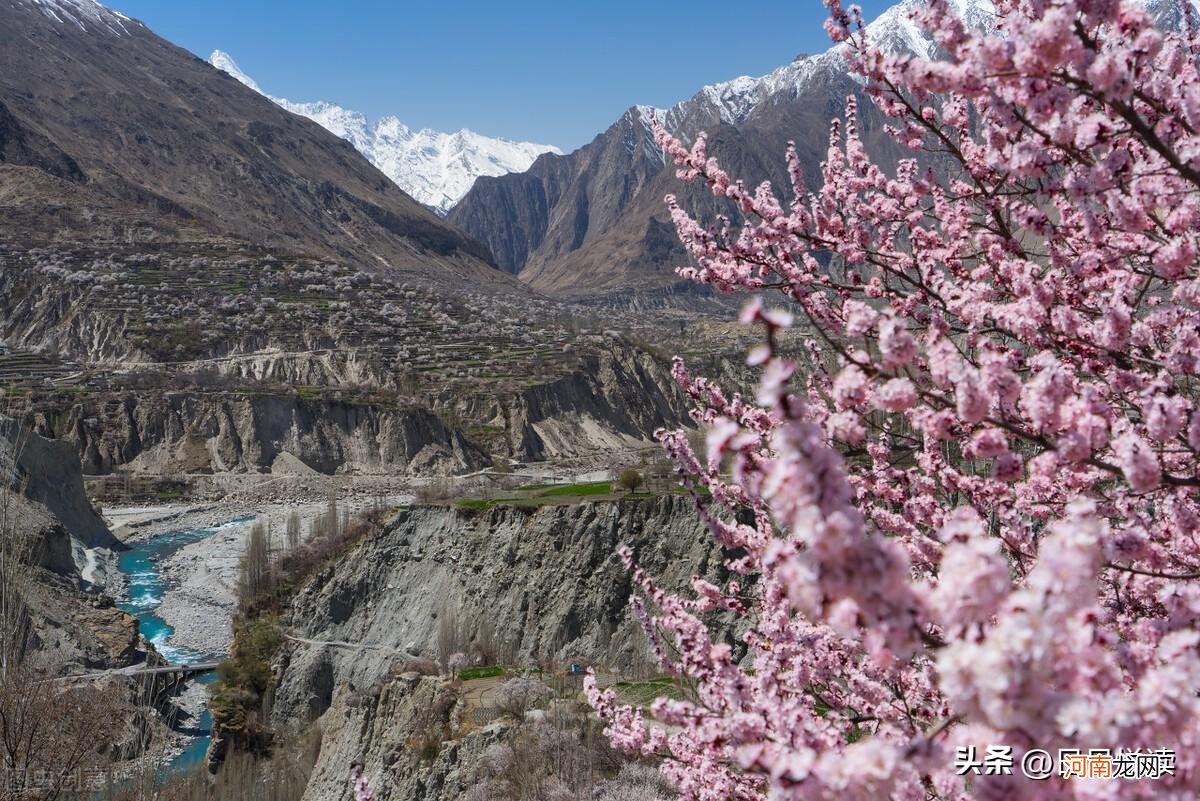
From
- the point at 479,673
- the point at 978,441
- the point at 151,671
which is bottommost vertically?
the point at 151,671

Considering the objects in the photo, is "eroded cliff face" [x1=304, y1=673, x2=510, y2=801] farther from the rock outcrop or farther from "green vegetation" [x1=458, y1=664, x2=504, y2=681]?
the rock outcrop

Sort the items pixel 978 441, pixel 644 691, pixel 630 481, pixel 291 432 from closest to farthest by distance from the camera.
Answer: pixel 978 441 → pixel 644 691 → pixel 630 481 → pixel 291 432

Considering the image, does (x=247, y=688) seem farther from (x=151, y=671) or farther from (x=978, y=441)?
(x=978, y=441)

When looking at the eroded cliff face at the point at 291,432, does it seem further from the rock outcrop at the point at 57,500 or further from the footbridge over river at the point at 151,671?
the footbridge over river at the point at 151,671

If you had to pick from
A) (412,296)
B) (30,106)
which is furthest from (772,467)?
(30,106)

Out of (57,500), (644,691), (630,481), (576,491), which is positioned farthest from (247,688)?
(57,500)

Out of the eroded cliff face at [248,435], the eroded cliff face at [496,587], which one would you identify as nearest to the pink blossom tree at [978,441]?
the eroded cliff face at [496,587]
